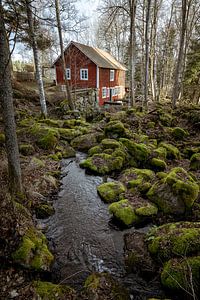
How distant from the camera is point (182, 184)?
20.3 feet

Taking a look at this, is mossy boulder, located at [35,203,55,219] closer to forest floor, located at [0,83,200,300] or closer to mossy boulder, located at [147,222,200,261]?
forest floor, located at [0,83,200,300]

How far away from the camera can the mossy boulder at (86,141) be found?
36.0 ft

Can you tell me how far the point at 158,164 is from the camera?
875 centimetres

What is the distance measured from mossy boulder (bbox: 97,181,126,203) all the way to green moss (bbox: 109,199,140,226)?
526 mm

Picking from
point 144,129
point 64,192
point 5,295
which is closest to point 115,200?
point 64,192

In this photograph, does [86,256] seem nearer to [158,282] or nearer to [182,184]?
[158,282]

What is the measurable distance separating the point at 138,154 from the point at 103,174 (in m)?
2.01

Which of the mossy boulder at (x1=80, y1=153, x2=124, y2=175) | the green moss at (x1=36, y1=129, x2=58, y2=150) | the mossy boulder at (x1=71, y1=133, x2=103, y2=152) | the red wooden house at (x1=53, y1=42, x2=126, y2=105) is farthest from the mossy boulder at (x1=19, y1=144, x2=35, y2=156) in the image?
the red wooden house at (x1=53, y1=42, x2=126, y2=105)

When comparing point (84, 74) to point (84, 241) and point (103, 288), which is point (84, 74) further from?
point (103, 288)

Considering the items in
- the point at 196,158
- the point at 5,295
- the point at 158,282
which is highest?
the point at 196,158

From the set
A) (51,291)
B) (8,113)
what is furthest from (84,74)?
(51,291)

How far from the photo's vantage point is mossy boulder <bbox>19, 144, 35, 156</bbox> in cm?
875

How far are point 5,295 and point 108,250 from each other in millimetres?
2334

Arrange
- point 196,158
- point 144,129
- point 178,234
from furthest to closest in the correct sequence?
point 144,129
point 196,158
point 178,234
